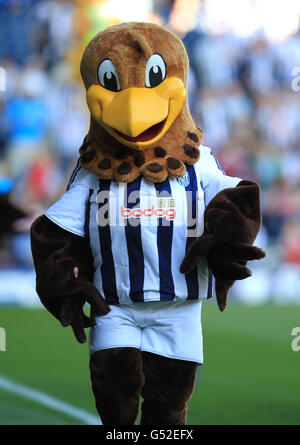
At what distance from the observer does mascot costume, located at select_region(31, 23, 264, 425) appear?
3414mm

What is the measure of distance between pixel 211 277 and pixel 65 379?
275 centimetres

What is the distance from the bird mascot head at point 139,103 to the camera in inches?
135

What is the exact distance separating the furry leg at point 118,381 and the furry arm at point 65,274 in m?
0.15

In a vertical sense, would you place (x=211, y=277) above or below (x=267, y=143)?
below

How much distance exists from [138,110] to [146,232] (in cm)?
45

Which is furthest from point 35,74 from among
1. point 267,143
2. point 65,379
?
point 65,379

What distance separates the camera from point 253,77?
14.4 metres

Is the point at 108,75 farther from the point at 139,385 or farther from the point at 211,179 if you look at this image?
the point at 139,385

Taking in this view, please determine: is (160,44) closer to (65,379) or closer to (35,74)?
(65,379)

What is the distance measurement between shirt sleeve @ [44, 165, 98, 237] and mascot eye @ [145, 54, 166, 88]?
16.7 inches

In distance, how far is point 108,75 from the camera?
3504 mm

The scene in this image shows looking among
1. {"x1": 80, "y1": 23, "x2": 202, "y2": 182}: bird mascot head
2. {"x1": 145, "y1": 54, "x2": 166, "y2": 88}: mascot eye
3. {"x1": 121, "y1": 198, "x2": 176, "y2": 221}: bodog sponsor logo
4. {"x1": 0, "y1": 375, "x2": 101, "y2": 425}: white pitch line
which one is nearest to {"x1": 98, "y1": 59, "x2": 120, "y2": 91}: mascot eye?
{"x1": 80, "y1": 23, "x2": 202, "y2": 182}: bird mascot head

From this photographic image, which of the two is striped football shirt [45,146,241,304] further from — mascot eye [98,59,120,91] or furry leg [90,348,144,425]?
mascot eye [98,59,120,91]

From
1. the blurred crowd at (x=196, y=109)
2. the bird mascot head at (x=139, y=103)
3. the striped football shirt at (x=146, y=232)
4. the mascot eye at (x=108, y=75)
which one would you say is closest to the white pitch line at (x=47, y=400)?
the striped football shirt at (x=146, y=232)
